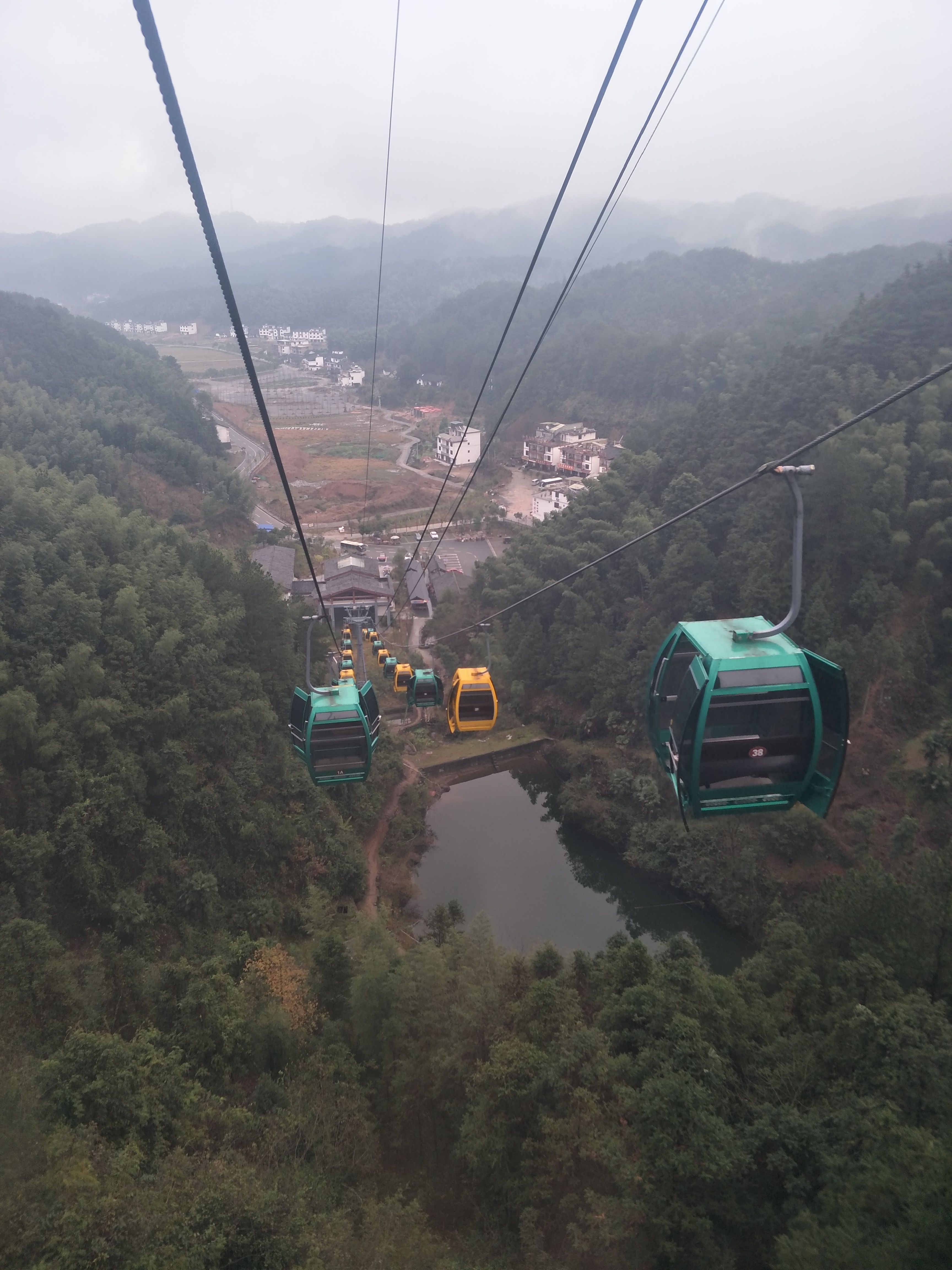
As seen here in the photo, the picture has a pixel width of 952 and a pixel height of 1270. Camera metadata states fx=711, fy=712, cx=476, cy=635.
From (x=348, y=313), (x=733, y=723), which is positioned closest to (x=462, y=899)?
(x=733, y=723)

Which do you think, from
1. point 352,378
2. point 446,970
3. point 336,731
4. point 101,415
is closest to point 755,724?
point 336,731

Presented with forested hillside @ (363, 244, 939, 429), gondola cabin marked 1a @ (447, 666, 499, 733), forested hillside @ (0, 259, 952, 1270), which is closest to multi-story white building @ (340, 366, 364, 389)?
forested hillside @ (363, 244, 939, 429)

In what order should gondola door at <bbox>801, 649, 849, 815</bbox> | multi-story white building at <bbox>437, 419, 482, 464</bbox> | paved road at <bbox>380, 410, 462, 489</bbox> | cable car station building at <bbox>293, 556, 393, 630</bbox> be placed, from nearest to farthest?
gondola door at <bbox>801, 649, 849, 815</bbox>, cable car station building at <bbox>293, 556, 393, 630</bbox>, paved road at <bbox>380, 410, 462, 489</bbox>, multi-story white building at <bbox>437, 419, 482, 464</bbox>

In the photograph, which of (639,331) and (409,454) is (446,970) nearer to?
(409,454)

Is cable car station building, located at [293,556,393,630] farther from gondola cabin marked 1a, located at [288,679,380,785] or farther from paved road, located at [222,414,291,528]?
gondola cabin marked 1a, located at [288,679,380,785]

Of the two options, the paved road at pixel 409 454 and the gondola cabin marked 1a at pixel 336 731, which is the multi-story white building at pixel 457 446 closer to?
the paved road at pixel 409 454

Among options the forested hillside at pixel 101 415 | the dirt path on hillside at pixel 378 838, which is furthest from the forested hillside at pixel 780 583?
the forested hillside at pixel 101 415
